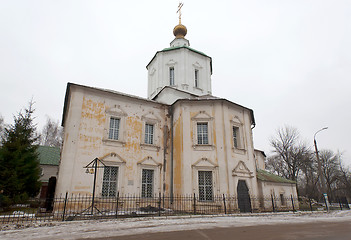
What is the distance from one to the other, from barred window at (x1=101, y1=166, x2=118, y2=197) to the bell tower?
30.4 ft

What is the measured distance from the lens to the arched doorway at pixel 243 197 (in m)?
15.4

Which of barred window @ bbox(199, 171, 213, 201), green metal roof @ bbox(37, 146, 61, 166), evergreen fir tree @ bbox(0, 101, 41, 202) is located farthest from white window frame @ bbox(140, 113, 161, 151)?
green metal roof @ bbox(37, 146, 61, 166)

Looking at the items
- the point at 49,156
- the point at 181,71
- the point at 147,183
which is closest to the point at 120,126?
the point at 147,183

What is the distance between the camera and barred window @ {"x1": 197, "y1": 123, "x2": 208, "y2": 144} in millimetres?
16625

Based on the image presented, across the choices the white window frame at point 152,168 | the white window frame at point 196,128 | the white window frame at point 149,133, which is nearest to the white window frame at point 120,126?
the white window frame at point 149,133

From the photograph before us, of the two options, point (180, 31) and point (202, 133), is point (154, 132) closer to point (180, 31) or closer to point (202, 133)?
point (202, 133)

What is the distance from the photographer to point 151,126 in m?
17.4

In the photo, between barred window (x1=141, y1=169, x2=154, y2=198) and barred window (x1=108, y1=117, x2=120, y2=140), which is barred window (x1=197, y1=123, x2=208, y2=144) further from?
barred window (x1=108, y1=117, x2=120, y2=140)

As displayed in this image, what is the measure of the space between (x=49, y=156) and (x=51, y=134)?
42.0 feet

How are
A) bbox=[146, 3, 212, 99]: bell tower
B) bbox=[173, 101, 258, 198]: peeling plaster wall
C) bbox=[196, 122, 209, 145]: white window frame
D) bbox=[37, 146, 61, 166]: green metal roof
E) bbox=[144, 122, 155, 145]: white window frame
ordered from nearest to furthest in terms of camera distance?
bbox=[173, 101, 258, 198]: peeling plaster wall < bbox=[196, 122, 209, 145]: white window frame < bbox=[144, 122, 155, 145]: white window frame < bbox=[146, 3, 212, 99]: bell tower < bbox=[37, 146, 61, 166]: green metal roof

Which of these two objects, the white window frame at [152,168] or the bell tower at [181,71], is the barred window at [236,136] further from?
the white window frame at [152,168]

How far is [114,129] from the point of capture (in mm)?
15773

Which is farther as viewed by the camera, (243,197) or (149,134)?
(149,134)

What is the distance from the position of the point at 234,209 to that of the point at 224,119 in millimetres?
6304
